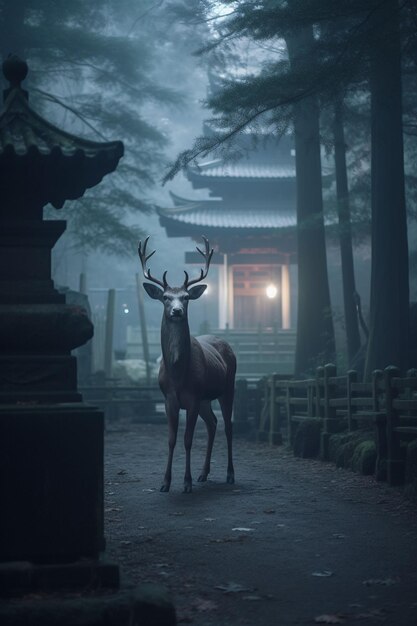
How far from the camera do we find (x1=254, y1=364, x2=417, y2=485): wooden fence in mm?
10141

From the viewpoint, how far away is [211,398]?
36.0ft

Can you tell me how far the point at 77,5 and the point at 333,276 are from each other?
19110 millimetres

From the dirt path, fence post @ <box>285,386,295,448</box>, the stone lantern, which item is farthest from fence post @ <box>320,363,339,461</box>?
the stone lantern

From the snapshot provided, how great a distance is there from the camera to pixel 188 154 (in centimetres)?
1275

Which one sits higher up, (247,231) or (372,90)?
(247,231)

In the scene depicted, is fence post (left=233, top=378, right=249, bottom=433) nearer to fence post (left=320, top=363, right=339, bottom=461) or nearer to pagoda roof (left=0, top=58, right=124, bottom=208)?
fence post (left=320, top=363, right=339, bottom=461)

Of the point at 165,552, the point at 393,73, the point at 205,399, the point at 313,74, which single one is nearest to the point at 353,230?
the point at 393,73

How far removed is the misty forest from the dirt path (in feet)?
0.09

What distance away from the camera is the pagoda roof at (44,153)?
19.5 feet

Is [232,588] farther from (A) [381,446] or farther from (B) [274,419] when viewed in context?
(B) [274,419]

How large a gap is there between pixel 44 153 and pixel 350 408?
25.0 feet

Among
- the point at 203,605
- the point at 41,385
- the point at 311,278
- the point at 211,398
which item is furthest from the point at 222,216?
the point at 203,605

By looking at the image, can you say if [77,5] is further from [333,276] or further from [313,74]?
[333,276]

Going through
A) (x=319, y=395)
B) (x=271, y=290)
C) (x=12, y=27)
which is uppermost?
(x=12, y=27)
